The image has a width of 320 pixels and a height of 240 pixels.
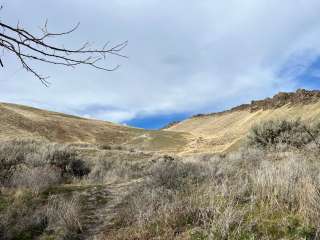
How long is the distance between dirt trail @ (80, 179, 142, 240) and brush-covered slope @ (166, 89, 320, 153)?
2259 centimetres

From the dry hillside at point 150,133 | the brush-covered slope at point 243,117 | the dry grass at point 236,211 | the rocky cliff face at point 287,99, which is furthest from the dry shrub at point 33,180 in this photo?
the rocky cliff face at point 287,99

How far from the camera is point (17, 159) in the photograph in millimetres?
14391

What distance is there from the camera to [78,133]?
62.7m

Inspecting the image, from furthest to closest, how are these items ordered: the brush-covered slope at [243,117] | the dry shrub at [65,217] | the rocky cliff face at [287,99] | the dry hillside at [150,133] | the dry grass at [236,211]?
A: the rocky cliff face at [287,99] < the dry hillside at [150,133] < the brush-covered slope at [243,117] < the dry shrub at [65,217] < the dry grass at [236,211]

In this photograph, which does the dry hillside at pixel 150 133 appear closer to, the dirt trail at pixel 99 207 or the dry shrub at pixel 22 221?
the dirt trail at pixel 99 207

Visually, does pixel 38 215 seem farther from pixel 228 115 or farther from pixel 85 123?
pixel 228 115

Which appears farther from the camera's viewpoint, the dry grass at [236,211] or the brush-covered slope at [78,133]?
the brush-covered slope at [78,133]

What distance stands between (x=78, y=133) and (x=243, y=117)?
30.7 m

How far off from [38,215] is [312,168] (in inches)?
178

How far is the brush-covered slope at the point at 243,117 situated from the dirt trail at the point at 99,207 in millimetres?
22590

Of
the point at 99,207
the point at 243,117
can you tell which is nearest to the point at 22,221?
the point at 99,207

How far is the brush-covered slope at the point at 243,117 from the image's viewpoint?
49.6m

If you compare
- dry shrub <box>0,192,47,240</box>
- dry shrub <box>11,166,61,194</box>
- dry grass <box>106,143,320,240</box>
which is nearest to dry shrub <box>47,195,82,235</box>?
dry shrub <box>0,192,47,240</box>

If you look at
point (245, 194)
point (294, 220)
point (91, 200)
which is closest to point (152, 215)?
point (245, 194)
